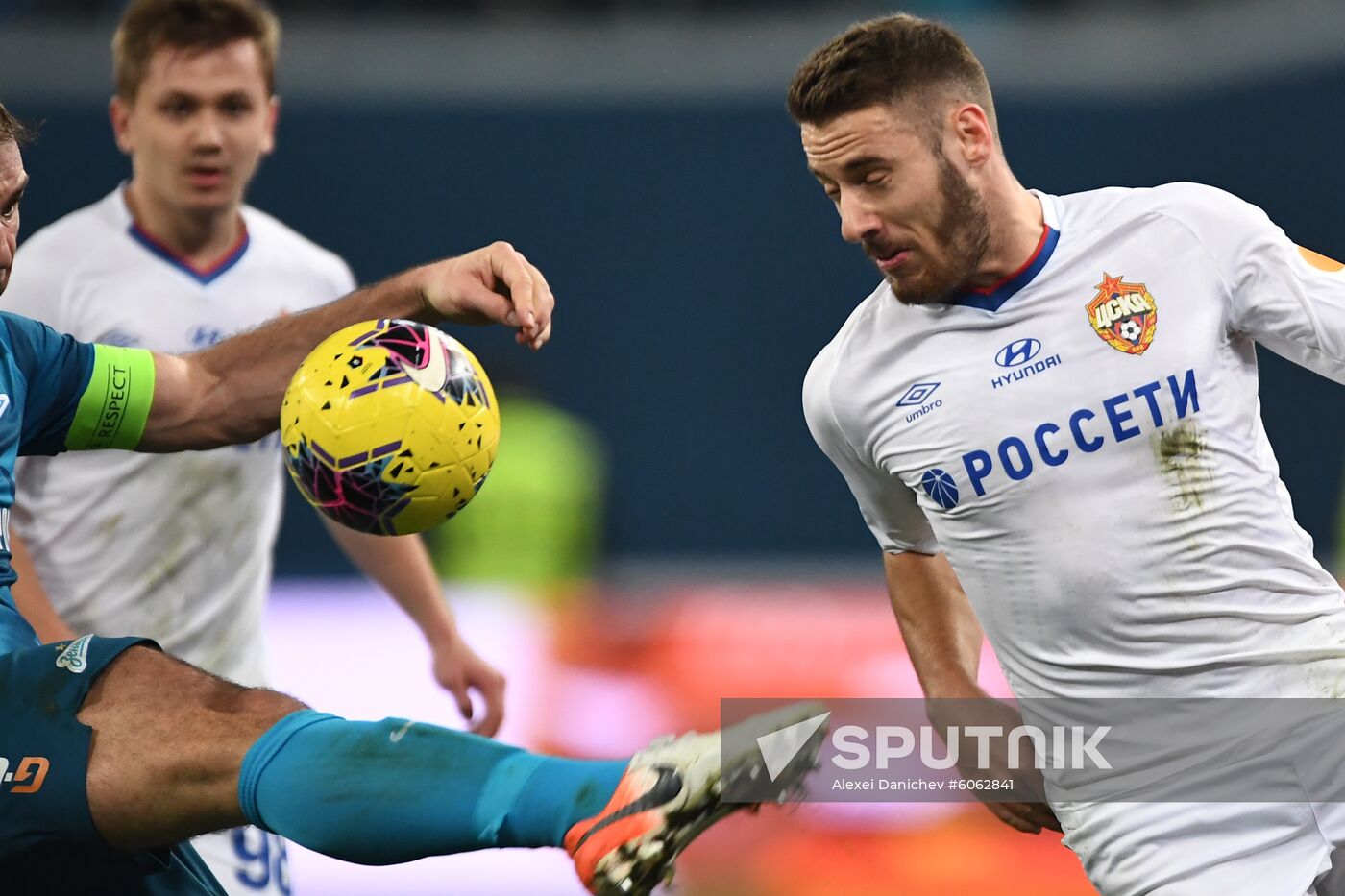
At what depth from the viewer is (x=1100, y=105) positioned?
10.1 meters

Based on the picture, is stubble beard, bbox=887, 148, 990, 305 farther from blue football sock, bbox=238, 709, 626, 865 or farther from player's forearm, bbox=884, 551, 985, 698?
blue football sock, bbox=238, 709, 626, 865

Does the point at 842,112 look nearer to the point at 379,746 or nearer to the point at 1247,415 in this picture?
the point at 1247,415

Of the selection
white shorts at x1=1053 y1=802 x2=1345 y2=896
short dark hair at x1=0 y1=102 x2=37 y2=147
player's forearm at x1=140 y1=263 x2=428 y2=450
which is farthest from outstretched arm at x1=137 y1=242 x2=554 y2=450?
white shorts at x1=1053 y1=802 x2=1345 y2=896

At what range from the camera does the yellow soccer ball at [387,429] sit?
3.05 m

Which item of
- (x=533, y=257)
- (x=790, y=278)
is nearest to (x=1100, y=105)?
(x=790, y=278)

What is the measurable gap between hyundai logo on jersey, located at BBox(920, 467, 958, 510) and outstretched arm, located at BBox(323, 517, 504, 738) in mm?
1689

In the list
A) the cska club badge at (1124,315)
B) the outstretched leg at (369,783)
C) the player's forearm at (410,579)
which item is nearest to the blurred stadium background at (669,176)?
the player's forearm at (410,579)

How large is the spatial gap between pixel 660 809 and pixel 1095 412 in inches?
50.1

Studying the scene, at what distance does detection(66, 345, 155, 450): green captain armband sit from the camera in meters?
3.58

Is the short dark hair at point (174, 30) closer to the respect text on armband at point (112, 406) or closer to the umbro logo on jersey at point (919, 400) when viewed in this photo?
the respect text on armband at point (112, 406)

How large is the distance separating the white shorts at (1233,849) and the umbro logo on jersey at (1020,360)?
0.89 meters

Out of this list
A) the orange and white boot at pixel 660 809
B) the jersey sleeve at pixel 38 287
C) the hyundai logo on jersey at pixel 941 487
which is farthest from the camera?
the jersey sleeve at pixel 38 287

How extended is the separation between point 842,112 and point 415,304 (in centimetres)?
98

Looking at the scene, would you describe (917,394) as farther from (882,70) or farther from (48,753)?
(48,753)
